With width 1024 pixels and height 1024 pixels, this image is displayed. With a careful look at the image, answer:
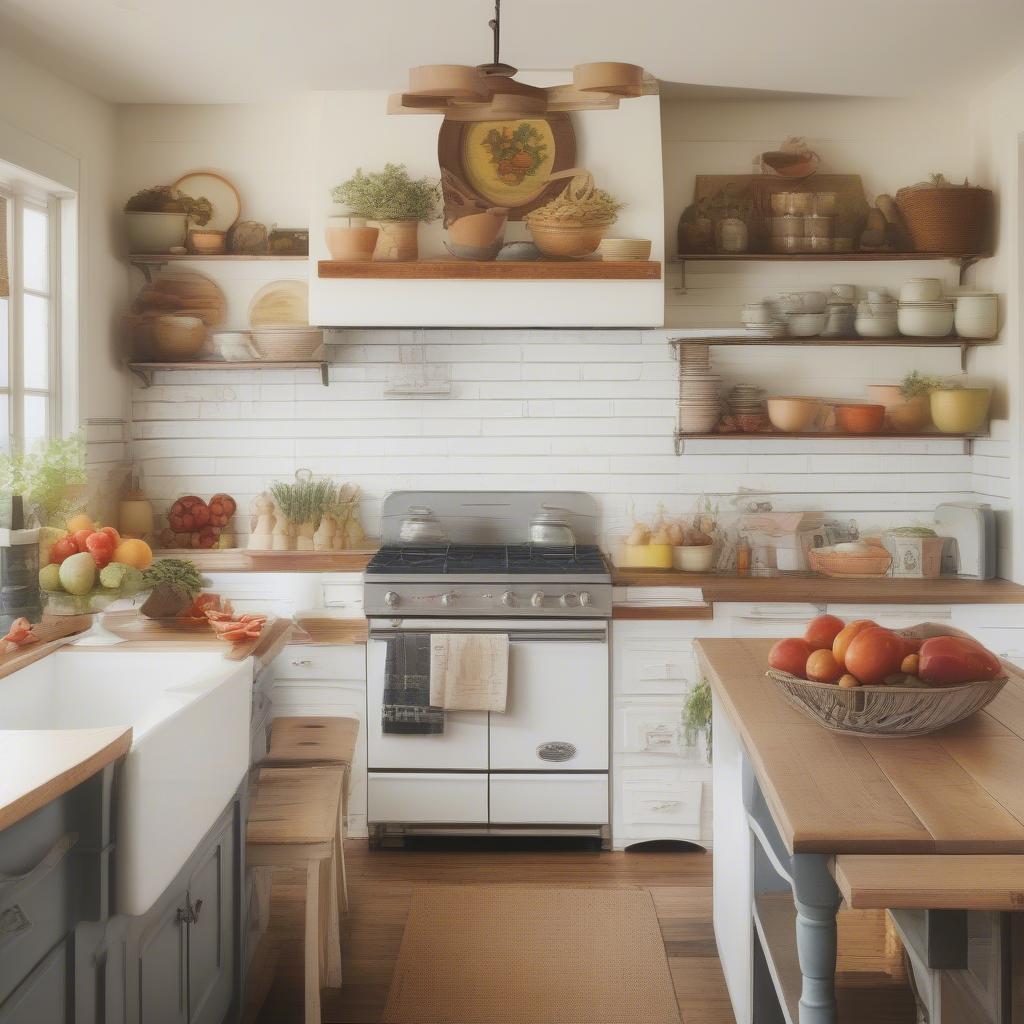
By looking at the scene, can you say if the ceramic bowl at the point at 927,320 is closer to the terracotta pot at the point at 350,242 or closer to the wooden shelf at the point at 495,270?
the wooden shelf at the point at 495,270

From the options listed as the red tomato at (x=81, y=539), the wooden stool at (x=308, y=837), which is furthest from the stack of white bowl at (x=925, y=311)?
the red tomato at (x=81, y=539)

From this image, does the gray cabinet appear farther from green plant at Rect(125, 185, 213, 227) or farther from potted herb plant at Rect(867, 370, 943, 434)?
potted herb plant at Rect(867, 370, 943, 434)

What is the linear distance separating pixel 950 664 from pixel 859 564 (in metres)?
2.64

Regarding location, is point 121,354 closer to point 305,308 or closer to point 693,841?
point 305,308

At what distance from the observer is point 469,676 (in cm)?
449

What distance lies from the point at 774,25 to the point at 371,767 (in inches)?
120

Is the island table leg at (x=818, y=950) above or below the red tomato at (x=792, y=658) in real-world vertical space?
below

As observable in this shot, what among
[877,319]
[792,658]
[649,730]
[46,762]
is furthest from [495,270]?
[46,762]

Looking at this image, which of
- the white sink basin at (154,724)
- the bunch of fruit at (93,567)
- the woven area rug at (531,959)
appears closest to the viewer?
the white sink basin at (154,724)

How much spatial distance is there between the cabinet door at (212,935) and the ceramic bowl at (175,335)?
2687mm

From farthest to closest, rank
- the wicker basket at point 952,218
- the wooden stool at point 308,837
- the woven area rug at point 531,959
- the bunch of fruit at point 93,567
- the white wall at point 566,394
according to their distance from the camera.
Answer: the white wall at point 566,394 → the wicker basket at point 952,218 → the woven area rug at point 531,959 → the bunch of fruit at point 93,567 → the wooden stool at point 308,837

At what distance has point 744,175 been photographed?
201 inches

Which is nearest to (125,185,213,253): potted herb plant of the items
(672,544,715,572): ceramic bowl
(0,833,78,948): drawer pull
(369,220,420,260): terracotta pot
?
(369,220,420,260): terracotta pot

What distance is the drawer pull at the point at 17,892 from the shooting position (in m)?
1.80
